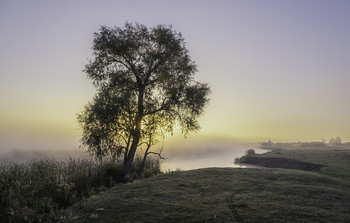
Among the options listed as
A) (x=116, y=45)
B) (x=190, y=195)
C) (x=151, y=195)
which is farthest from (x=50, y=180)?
(x=116, y=45)

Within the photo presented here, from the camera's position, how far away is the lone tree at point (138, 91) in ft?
65.4

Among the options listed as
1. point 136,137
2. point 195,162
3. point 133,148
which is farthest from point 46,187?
point 195,162

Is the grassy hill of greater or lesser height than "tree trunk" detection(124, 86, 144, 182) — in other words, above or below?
below

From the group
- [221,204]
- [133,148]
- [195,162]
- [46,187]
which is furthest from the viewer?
[195,162]

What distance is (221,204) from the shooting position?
8.72m

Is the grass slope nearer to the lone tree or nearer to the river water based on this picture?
the lone tree

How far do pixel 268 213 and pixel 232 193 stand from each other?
8.90 feet

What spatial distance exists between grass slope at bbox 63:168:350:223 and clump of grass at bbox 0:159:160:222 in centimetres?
120

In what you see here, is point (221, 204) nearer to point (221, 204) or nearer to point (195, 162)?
point (221, 204)

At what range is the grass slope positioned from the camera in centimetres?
762

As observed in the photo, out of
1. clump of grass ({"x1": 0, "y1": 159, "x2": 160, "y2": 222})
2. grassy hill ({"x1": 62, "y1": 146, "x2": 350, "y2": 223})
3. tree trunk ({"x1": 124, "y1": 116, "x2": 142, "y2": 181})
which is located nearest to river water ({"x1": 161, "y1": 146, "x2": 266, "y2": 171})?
tree trunk ({"x1": 124, "y1": 116, "x2": 142, "y2": 181})

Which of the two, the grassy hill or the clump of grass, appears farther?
the clump of grass

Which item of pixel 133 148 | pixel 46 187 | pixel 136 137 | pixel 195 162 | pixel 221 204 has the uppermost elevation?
pixel 136 137

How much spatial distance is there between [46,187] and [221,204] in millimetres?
9305
